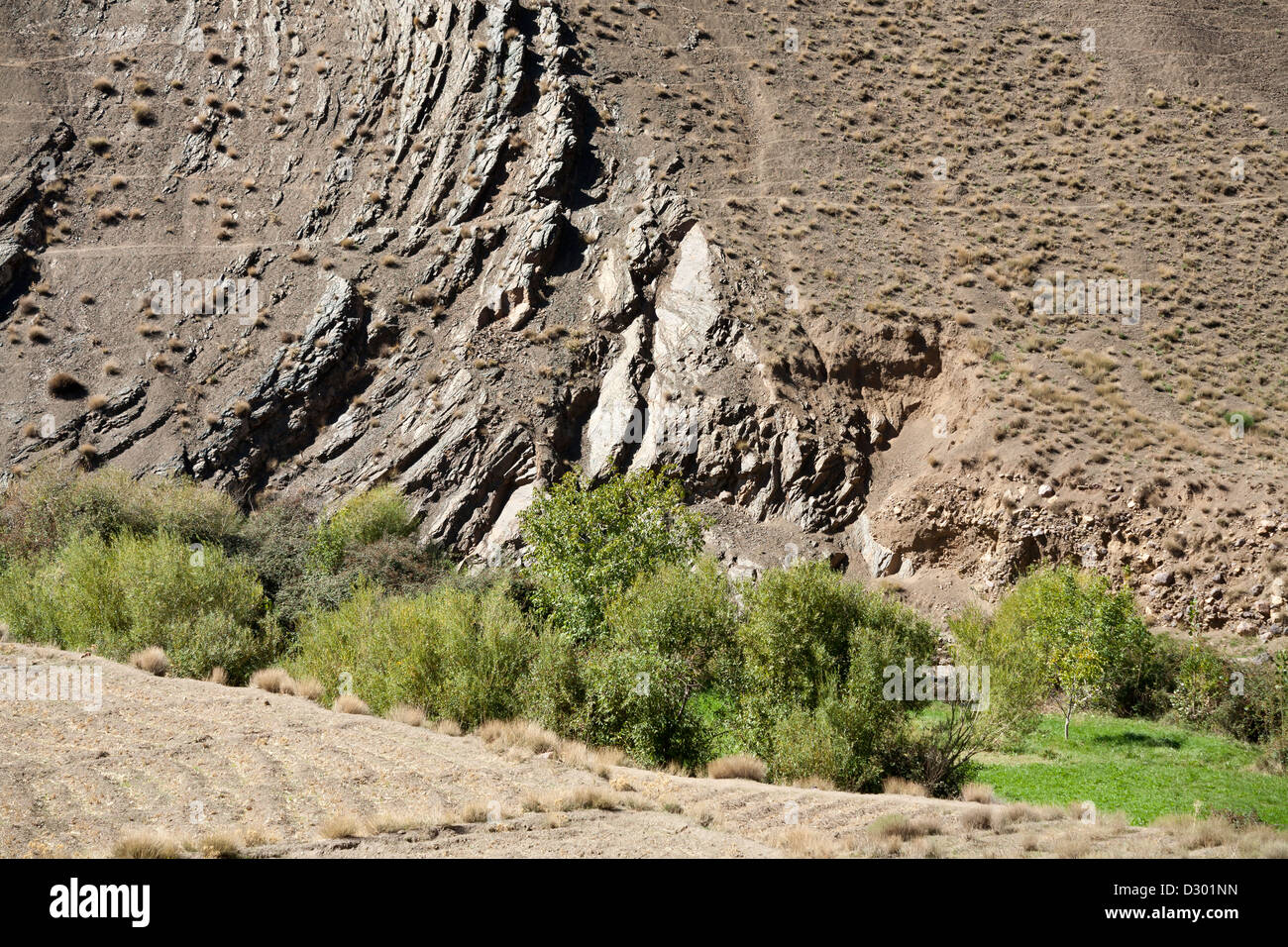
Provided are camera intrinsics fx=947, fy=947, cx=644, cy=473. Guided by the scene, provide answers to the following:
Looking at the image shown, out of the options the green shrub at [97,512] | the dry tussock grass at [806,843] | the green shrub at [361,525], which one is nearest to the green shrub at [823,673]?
the dry tussock grass at [806,843]

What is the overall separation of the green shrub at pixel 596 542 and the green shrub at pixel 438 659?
10.7ft

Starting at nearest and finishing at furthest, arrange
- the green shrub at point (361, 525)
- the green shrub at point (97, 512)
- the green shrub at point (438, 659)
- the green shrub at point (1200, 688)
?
the green shrub at point (438, 659) < the green shrub at point (1200, 688) < the green shrub at point (97, 512) < the green shrub at point (361, 525)

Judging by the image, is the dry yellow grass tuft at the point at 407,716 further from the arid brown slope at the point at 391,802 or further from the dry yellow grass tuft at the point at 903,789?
the dry yellow grass tuft at the point at 903,789

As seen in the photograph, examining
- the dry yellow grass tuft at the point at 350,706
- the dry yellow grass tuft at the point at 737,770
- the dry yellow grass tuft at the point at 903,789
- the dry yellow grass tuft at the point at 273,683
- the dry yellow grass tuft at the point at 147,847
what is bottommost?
the dry yellow grass tuft at the point at 273,683

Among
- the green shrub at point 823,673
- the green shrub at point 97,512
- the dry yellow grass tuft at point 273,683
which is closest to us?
the green shrub at point 823,673

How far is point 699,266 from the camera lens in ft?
143

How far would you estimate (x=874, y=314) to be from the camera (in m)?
42.2

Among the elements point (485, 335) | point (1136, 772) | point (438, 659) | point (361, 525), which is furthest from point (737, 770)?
point (485, 335)

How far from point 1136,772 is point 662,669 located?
1135 centimetres

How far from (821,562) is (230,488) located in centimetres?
2737

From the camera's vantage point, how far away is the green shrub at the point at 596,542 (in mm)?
29562

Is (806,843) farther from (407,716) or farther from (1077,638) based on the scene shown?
(1077,638)

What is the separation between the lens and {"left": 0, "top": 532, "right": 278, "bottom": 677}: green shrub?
2689cm

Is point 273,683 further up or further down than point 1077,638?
further down
